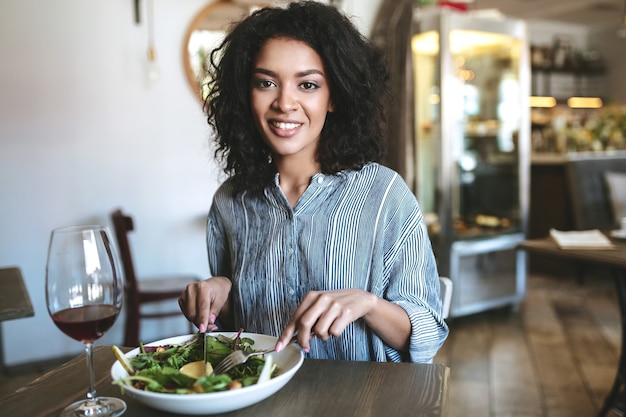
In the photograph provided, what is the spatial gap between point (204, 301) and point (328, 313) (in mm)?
293

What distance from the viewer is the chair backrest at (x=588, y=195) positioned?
132 inches

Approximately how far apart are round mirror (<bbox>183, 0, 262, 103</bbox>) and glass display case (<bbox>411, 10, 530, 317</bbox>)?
3.95 ft

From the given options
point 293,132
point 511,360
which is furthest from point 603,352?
point 293,132

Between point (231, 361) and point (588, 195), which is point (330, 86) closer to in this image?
point (231, 361)

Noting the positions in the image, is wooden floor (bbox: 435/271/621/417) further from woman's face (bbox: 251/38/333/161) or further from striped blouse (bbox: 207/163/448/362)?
woman's face (bbox: 251/38/333/161)

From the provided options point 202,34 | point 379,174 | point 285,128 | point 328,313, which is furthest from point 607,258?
point 202,34

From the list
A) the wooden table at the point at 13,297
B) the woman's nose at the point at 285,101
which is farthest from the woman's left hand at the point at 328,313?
the wooden table at the point at 13,297

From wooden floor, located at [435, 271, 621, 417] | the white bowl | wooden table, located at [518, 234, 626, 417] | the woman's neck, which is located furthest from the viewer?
wooden floor, located at [435, 271, 621, 417]

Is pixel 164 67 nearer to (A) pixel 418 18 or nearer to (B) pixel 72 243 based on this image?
(A) pixel 418 18

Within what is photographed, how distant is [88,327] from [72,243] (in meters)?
0.12

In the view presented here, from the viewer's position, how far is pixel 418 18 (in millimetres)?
3717

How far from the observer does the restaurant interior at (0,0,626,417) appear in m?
3.12

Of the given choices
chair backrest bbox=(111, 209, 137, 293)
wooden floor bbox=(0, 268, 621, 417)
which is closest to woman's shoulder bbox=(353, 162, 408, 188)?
wooden floor bbox=(0, 268, 621, 417)

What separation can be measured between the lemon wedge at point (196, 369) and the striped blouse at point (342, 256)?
1.25ft
